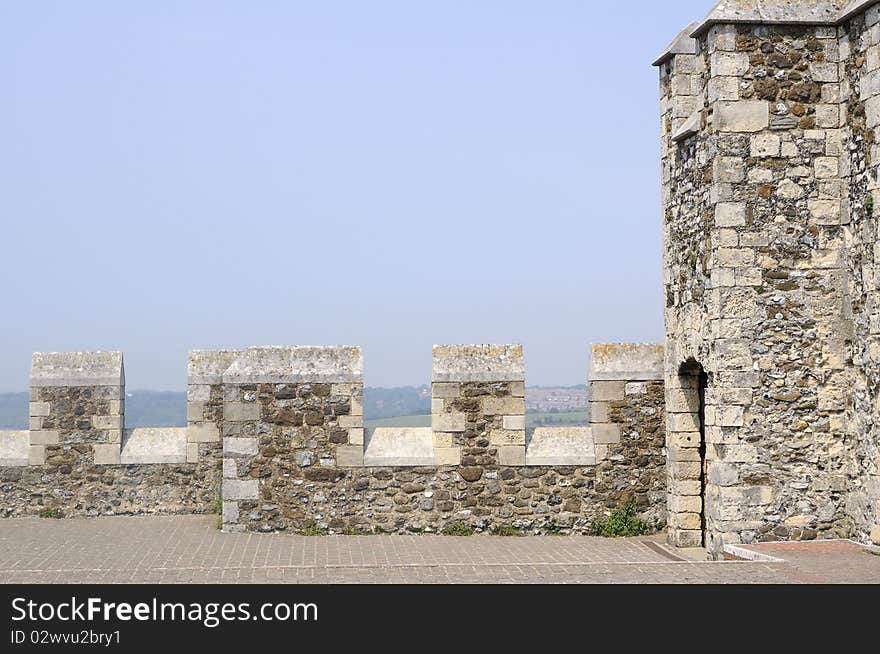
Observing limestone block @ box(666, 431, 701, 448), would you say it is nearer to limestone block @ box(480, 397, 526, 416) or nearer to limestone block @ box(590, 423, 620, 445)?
limestone block @ box(590, 423, 620, 445)

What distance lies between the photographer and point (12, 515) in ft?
47.6

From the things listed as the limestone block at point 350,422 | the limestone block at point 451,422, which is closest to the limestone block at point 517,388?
the limestone block at point 451,422

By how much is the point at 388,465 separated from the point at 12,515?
4834mm

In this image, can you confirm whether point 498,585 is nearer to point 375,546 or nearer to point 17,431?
point 375,546

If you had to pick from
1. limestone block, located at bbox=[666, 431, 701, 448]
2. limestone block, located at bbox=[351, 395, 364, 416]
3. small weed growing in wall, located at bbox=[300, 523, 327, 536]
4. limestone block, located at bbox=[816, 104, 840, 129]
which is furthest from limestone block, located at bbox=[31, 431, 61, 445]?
limestone block, located at bbox=[816, 104, 840, 129]

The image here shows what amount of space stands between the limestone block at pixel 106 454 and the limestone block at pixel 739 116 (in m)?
8.05

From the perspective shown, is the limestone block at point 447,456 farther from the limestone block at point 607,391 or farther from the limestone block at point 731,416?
the limestone block at point 731,416

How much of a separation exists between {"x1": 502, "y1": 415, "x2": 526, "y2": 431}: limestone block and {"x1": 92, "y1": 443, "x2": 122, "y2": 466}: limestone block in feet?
15.9

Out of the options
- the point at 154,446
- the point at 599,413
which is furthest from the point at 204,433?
the point at 599,413

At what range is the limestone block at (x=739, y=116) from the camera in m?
11.2

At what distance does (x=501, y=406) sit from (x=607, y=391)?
1.19 metres

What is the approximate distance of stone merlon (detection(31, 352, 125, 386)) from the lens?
14648mm

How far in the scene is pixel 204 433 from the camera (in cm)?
1478

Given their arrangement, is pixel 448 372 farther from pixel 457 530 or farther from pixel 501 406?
pixel 457 530
